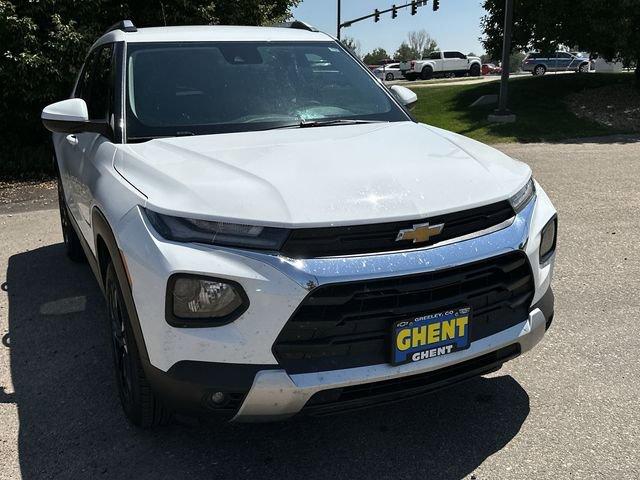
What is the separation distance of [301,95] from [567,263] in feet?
9.42

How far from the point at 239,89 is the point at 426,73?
1828 inches

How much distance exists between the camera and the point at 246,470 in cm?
258

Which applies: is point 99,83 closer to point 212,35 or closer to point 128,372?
point 212,35

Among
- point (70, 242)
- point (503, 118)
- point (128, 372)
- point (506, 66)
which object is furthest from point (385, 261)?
point (506, 66)

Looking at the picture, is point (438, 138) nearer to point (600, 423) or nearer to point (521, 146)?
point (600, 423)

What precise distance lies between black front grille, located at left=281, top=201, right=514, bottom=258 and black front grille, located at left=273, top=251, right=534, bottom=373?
13 cm

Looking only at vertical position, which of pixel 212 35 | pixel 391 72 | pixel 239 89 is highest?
pixel 212 35

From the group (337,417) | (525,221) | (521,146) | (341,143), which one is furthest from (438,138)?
(521,146)

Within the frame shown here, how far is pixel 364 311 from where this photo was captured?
7.32 ft

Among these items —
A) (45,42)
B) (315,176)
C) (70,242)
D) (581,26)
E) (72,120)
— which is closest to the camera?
(315,176)

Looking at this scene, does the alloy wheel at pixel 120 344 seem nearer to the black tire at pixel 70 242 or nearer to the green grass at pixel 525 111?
the black tire at pixel 70 242

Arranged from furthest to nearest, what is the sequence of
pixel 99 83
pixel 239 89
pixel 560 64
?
pixel 560 64 < pixel 99 83 < pixel 239 89

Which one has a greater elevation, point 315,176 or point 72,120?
point 72,120

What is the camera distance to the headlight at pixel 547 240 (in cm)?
267
